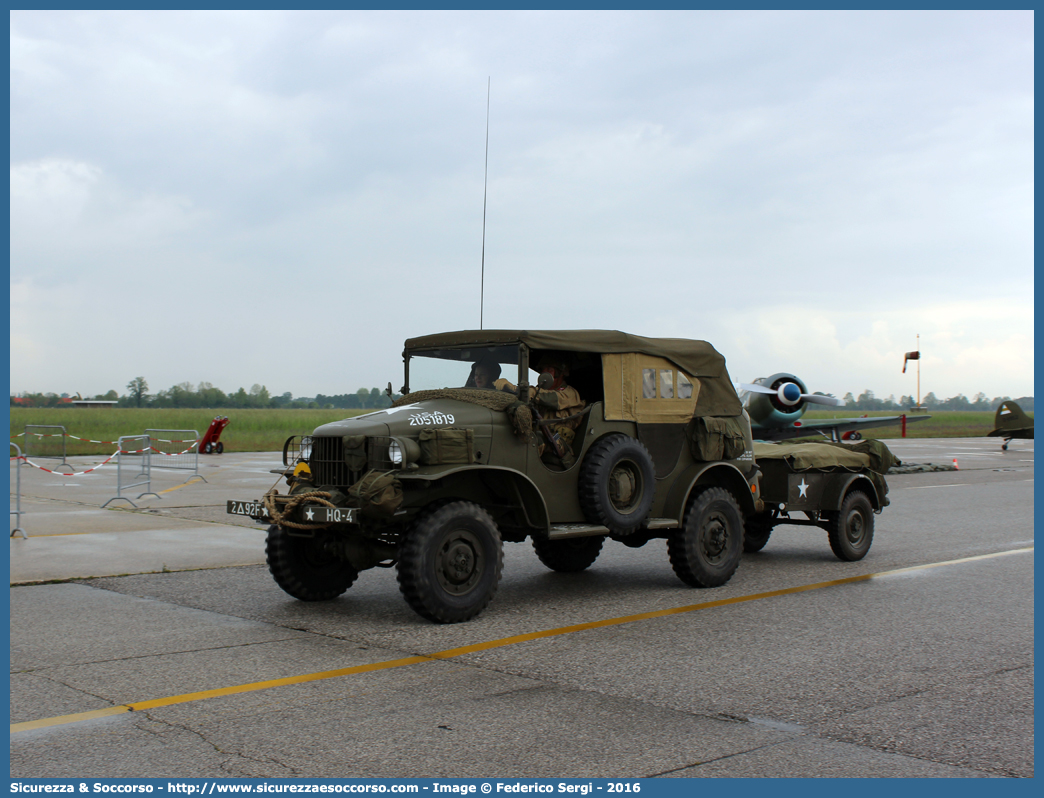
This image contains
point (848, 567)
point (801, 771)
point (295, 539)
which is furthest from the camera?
point (848, 567)

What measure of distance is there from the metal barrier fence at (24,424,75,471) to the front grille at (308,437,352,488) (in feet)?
56.8

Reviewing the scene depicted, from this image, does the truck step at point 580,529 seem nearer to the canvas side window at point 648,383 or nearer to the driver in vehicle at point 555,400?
the driver in vehicle at point 555,400

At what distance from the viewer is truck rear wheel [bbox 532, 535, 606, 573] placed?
9.39 meters

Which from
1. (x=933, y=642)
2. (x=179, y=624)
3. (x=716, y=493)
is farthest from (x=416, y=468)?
(x=933, y=642)

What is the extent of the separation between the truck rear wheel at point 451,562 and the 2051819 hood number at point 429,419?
67cm

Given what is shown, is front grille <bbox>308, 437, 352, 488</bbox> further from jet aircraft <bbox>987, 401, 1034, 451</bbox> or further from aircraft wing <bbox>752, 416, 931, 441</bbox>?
jet aircraft <bbox>987, 401, 1034, 451</bbox>

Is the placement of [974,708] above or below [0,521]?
below

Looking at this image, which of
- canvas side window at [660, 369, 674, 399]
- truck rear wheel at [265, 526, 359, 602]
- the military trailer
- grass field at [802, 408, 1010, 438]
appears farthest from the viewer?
→ grass field at [802, 408, 1010, 438]

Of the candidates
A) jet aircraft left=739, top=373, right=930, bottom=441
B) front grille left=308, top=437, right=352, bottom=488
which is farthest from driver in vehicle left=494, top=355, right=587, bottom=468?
jet aircraft left=739, top=373, right=930, bottom=441

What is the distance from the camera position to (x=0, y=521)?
4.79 m

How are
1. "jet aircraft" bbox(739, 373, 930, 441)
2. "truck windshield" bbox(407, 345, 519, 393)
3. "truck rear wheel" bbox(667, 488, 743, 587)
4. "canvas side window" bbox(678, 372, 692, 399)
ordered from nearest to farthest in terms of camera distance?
"truck windshield" bbox(407, 345, 519, 393)
"truck rear wheel" bbox(667, 488, 743, 587)
"canvas side window" bbox(678, 372, 692, 399)
"jet aircraft" bbox(739, 373, 930, 441)

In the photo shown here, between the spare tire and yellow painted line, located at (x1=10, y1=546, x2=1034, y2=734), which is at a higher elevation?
the spare tire

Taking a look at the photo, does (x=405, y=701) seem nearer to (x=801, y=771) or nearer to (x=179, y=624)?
(x=801, y=771)

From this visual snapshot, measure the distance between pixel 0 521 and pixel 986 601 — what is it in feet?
24.9
